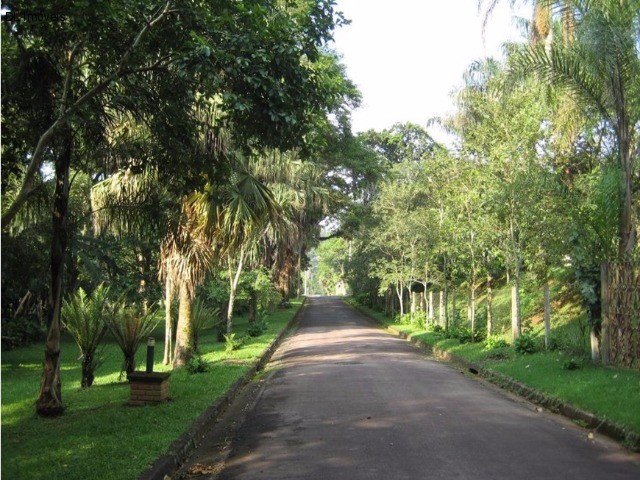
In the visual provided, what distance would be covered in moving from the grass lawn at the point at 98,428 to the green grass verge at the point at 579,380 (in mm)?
5596

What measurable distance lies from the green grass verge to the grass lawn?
560 cm

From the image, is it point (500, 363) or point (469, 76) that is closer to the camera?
point (500, 363)

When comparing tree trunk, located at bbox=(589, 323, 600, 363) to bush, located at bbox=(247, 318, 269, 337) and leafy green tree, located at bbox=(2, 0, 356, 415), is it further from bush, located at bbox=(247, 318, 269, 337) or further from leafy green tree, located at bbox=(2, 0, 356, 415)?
bush, located at bbox=(247, 318, 269, 337)

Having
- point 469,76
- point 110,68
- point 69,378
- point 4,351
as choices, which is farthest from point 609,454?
point 469,76

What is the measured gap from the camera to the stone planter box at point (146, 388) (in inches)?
372

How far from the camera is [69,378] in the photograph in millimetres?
15430

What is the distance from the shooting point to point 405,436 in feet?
25.0

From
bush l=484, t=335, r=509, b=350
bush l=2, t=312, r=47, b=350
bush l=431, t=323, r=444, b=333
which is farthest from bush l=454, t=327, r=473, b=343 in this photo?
bush l=2, t=312, r=47, b=350

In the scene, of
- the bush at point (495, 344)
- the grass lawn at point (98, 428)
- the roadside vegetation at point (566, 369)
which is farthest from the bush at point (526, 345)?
the grass lawn at point (98, 428)

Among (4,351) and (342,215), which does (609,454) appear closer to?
(4,351)

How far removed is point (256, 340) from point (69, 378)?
8.68m

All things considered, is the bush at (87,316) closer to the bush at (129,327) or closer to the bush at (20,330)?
the bush at (129,327)

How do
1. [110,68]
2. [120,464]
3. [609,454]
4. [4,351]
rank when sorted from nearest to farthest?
[120,464], [609,454], [110,68], [4,351]

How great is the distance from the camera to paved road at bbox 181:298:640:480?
6.23 m
